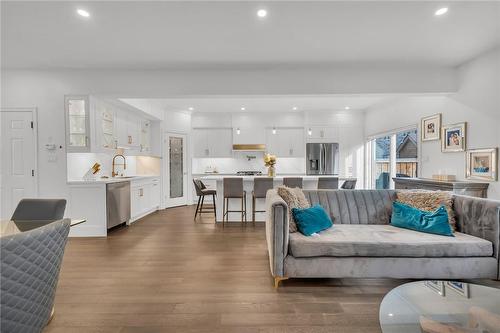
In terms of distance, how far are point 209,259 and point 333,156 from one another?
5224 mm

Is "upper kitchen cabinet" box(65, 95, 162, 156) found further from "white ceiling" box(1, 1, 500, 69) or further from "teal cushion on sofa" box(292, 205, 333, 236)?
"teal cushion on sofa" box(292, 205, 333, 236)

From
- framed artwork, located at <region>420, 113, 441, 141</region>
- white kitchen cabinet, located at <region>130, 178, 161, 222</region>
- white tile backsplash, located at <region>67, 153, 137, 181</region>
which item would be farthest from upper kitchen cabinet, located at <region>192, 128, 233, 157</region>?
framed artwork, located at <region>420, 113, 441, 141</region>

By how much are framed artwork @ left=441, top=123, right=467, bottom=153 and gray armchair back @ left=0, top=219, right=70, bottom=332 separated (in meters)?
5.19

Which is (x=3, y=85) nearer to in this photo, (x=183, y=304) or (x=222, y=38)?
(x=222, y=38)

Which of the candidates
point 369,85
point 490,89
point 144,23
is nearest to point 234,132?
point 369,85

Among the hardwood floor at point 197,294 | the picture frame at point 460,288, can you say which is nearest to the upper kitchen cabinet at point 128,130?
the hardwood floor at point 197,294

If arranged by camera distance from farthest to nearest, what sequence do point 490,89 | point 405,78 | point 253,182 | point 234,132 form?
point 234,132 < point 253,182 < point 405,78 < point 490,89

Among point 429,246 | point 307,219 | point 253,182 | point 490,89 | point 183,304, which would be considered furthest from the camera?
point 253,182

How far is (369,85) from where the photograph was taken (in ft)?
13.4

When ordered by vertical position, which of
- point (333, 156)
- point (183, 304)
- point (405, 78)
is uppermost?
point (405, 78)

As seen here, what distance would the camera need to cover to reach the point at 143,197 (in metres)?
5.66

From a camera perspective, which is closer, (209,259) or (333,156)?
(209,259)

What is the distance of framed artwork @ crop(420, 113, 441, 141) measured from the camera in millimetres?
4449

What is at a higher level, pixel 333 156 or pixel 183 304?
pixel 333 156
